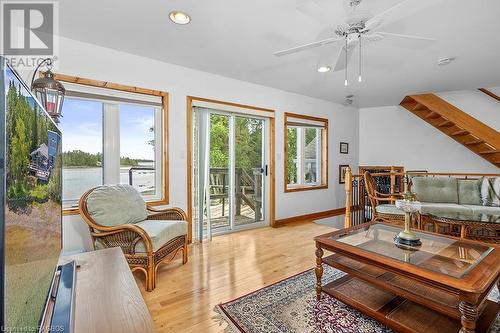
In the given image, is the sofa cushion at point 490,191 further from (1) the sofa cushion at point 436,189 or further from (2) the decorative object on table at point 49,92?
(2) the decorative object on table at point 49,92

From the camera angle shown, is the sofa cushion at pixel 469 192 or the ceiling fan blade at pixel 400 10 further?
the sofa cushion at pixel 469 192

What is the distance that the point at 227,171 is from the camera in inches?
153

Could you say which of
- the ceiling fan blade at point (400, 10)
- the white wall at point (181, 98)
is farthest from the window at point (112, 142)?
the ceiling fan blade at point (400, 10)

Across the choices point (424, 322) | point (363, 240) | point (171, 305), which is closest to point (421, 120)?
point (363, 240)

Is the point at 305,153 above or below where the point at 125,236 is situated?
above

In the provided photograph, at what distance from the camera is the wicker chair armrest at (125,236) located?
2.08m

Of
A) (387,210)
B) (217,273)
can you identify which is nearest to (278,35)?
(217,273)

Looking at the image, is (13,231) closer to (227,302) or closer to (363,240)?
(227,302)

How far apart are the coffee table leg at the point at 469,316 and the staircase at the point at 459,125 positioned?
4007mm

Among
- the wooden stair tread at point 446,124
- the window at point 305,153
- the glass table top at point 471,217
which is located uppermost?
the wooden stair tread at point 446,124

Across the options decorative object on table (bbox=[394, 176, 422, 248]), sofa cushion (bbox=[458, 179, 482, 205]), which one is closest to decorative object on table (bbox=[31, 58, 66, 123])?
decorative object on table (bbox=[394, 176, 422, 248])

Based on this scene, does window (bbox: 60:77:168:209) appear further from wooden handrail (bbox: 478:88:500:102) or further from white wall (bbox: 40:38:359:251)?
wooden handrail (bbox: 478:88:500:102)

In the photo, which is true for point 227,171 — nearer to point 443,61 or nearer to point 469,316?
point 469,316

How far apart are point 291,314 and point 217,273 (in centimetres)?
92
